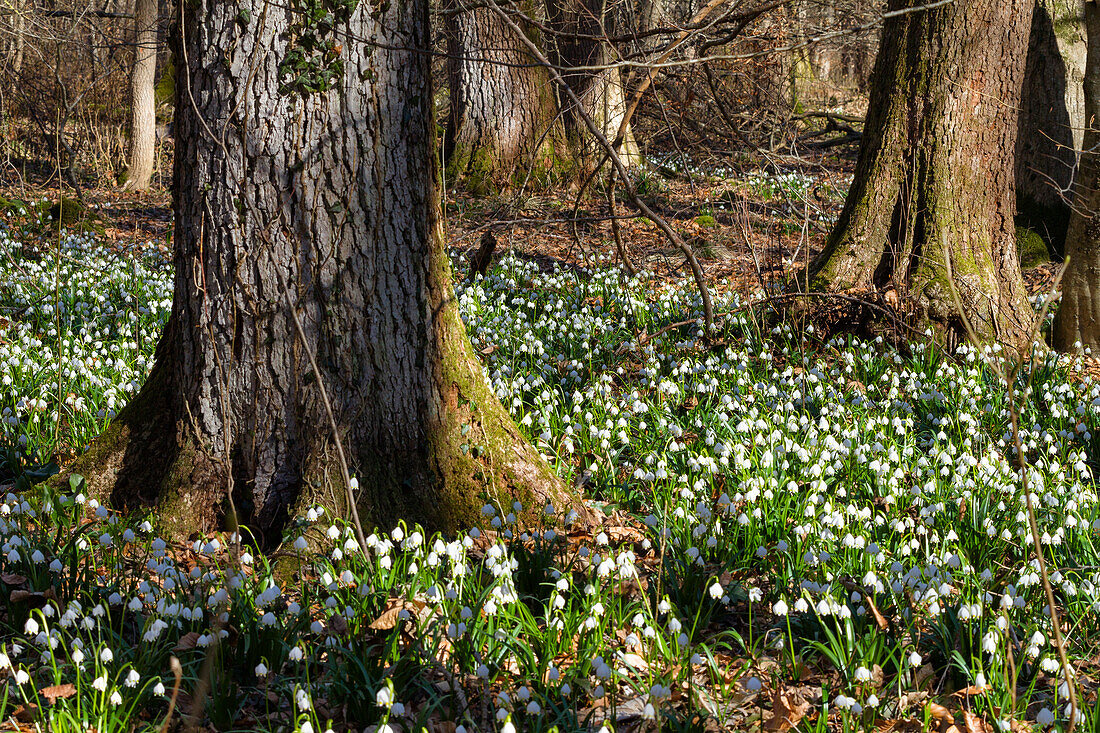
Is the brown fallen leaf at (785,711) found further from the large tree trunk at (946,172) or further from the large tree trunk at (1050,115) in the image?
the large tree trunk at (1050,115)

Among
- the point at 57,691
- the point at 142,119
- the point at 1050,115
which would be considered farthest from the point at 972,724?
the point at 142,119

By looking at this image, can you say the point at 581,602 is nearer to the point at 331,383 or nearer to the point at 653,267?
the point at 331,383

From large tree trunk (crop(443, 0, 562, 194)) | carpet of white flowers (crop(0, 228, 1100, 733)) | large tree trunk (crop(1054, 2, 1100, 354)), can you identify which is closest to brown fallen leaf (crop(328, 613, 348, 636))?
carpet of white flowers (crop(0, 228, 1100, 733))

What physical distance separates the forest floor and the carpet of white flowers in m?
0.01

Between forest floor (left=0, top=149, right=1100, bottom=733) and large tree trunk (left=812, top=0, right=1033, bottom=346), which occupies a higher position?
large tree trunk (left=812, top=0, right=1033, bottom=346)

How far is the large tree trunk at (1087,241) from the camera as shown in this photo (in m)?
5.53

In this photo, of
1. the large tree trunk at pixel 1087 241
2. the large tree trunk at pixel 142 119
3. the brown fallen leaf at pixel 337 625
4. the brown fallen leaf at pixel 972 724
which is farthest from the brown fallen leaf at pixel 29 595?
the large tree trunk at pixel 142 119

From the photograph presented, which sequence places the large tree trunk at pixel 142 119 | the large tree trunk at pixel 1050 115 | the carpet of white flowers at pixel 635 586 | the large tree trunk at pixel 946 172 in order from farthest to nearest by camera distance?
the large tree trunk at pixel 142 119 < the large tree trunk at pixel 1050 115 < the large tree trunk at pixel 946 172 < the carpet of white flowers at pixel 635 586

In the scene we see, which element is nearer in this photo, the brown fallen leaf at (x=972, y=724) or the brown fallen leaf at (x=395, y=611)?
the brown fallen leaf at (x=972, y=724)

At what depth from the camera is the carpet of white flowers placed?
251cm

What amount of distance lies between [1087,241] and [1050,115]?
9.43 feet

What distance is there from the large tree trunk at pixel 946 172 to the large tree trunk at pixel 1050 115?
7.53 ft

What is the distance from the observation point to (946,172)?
5828 mm

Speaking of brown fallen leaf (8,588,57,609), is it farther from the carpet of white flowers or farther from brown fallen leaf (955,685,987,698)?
brown fallen leaf (955,685,987,698)
